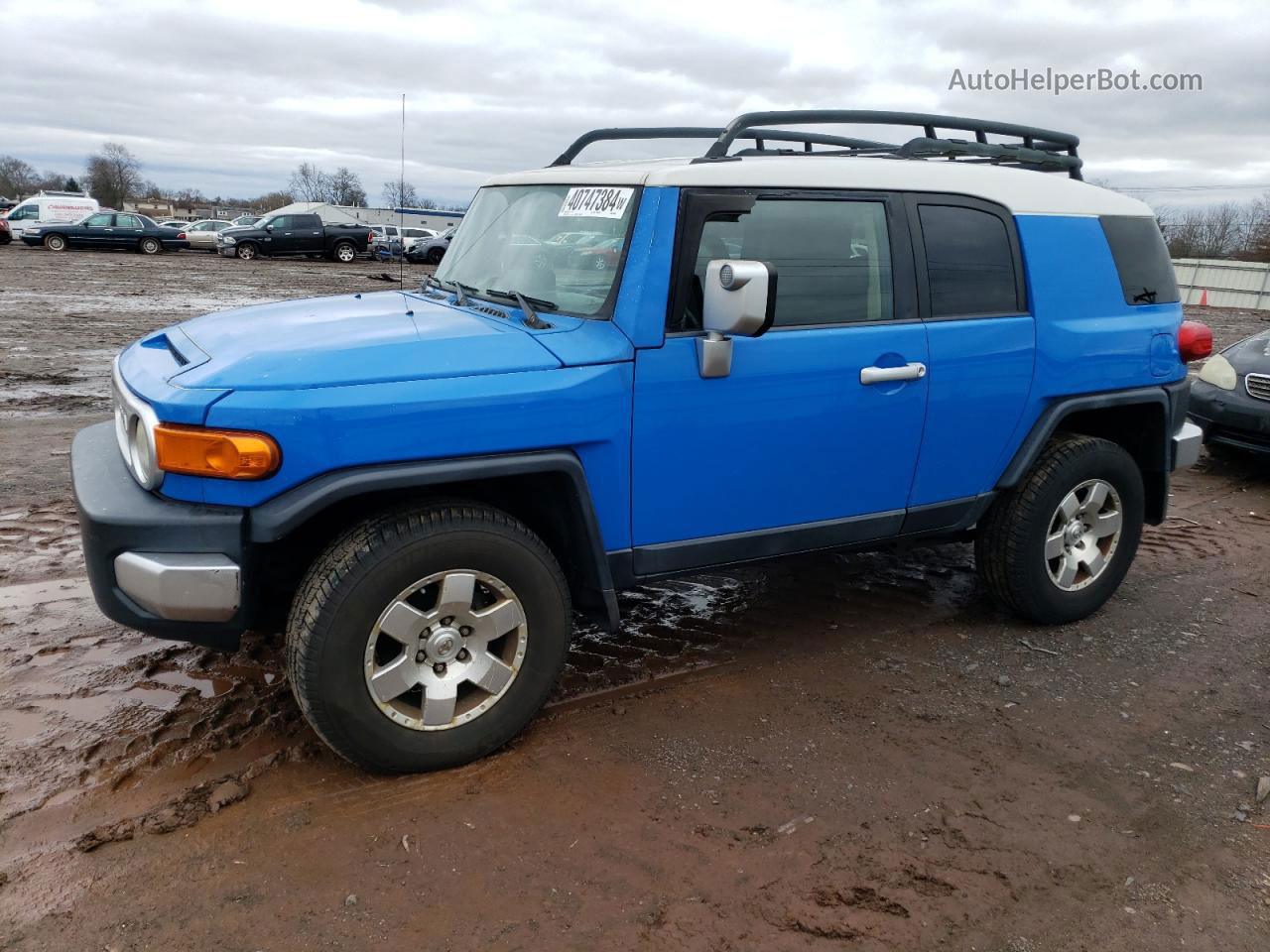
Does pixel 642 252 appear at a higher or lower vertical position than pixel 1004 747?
higher

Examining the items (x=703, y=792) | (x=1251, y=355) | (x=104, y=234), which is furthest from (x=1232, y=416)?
(x=104, y=234)

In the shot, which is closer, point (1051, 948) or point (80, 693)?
point (1051, 948)

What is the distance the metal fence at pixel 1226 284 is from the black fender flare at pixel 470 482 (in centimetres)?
3050

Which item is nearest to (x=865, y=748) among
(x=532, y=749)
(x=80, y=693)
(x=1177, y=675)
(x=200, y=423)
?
(x=532, y=749)

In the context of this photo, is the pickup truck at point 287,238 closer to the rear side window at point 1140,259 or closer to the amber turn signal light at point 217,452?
the rear side window at point 1140,259

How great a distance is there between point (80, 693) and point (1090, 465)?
417 centimetres

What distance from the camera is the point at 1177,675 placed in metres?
4.12

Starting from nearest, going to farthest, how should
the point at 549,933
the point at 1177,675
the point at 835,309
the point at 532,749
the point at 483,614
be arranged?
1. the point at 549,933
2. the point at 483,614
3. the point at 532,749
4. the point at 835,309
5. the point at 1177,675

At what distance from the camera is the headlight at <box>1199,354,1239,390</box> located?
7715 mm

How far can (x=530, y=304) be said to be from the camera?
3502mm

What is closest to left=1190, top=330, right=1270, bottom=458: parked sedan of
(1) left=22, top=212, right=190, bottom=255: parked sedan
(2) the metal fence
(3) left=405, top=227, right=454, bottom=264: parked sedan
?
(2) the metal fence

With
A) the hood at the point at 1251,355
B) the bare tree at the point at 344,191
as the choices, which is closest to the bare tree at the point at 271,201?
the bare tree at the point at 344,191

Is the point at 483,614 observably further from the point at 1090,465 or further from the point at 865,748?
the point at 1090,465

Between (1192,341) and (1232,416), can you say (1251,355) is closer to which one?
(1232,416)
